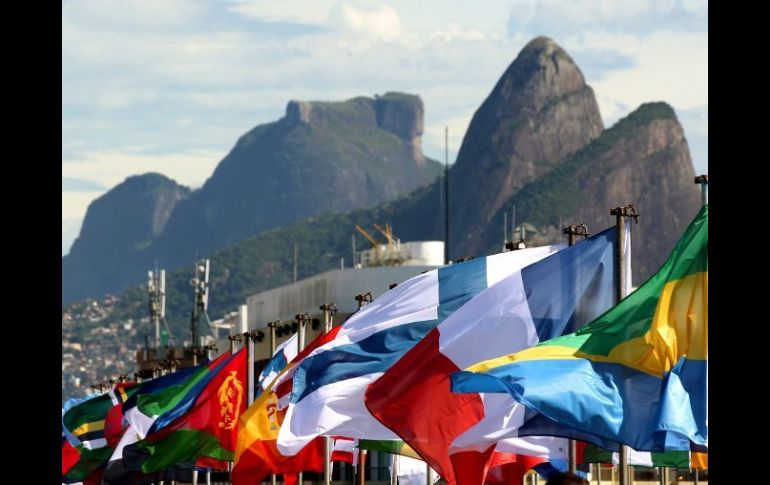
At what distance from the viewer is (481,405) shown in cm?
2069

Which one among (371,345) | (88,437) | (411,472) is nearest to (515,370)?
(371,345)

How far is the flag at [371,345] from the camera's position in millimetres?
24516

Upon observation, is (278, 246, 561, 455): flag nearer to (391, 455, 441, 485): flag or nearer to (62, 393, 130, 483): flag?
(391, 455, 441, 485): flag

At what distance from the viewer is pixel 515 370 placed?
17.9 m

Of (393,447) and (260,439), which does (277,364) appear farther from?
(393,447)

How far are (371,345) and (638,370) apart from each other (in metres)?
7.78

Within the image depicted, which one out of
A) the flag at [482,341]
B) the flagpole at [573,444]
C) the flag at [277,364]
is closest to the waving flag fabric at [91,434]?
the flag at [277,364]

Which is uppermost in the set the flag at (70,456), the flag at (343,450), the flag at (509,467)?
the flag at (509,467)

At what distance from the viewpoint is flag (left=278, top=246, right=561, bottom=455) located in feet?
80.4

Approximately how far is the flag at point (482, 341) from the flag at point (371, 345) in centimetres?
299

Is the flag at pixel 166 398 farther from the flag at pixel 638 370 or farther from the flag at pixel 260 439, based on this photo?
the flag at pixel 638 370

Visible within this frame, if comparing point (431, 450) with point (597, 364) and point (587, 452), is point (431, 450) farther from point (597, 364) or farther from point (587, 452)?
point (587, 452)
